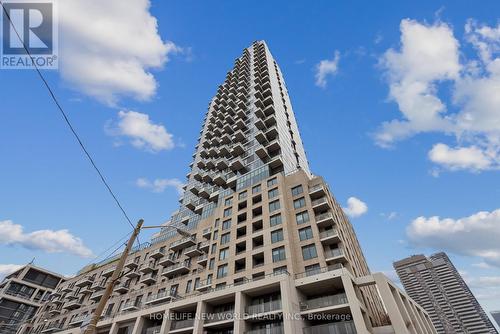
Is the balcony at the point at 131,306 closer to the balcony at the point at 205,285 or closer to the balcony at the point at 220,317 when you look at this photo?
the balcony at the point at 205,285

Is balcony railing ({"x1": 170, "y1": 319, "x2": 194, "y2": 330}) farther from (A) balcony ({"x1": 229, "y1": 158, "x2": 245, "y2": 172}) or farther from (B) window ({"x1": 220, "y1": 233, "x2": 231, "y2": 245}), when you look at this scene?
(A) balcony ({"x1": 229, "y1": 158, "x2": 245, "y2": 172})

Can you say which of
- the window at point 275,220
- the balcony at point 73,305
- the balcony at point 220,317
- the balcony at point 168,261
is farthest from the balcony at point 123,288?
the window at point 275,220

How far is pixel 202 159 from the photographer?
224 ft

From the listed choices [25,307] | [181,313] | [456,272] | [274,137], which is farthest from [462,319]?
[25,307]

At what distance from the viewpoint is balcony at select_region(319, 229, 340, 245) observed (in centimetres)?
3219

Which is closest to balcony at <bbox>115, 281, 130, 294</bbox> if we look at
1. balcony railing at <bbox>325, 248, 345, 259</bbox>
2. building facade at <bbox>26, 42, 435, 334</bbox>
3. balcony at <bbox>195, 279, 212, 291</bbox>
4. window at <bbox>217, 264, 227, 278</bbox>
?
building facade at <bbox>26, 42, 435, 334</bbox>

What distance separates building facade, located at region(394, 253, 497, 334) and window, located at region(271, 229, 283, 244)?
19160 centimetres

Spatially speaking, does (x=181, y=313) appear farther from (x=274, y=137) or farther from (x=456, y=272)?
(x=456, y=272)

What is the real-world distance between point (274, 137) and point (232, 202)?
59.4 feet

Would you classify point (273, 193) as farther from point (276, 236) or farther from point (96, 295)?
point (96, 295)

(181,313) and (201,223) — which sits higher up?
(201,223)

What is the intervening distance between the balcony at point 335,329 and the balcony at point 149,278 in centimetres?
3213

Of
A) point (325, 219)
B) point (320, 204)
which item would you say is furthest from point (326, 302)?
point (320, 204)

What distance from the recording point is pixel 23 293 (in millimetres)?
71062
